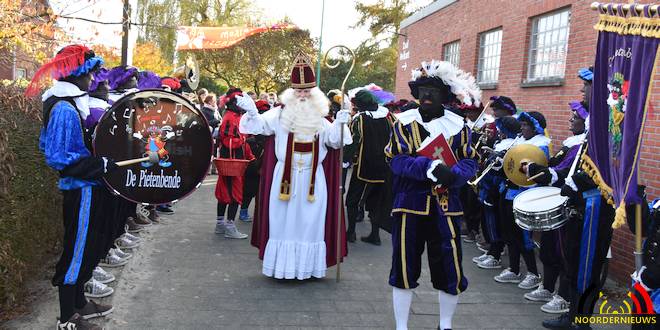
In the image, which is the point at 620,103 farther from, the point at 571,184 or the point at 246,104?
the point at 246,104

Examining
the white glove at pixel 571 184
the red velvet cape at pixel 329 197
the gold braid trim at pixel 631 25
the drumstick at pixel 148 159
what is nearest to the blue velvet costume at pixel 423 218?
the white glove at pixel 571 184

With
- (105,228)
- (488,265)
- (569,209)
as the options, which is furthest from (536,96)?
(105,228)

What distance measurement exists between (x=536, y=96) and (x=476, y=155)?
491 cm

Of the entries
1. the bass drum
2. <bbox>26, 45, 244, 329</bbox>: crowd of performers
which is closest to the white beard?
the bass drum

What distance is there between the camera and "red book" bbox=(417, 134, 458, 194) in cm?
427

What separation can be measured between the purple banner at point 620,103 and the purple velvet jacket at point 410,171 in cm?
88

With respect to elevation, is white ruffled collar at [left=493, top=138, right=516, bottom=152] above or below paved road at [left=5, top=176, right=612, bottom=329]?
above

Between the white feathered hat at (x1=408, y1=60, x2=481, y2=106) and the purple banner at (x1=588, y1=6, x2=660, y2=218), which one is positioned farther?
the white feathered hat at (x1=408, y1=60, x2=481, y2=106)

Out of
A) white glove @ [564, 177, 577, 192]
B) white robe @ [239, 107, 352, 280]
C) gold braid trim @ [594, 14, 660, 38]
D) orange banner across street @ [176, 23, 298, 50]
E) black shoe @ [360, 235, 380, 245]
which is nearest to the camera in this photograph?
gold braid trim @ [594, 14, 660, 38]

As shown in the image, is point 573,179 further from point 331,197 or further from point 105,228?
point 105,228

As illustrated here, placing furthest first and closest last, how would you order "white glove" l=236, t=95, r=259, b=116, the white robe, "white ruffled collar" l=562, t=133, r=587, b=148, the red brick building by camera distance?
the red brick building, the white robe, "white glove" l=236, t=95, r=259, b=116, "white ruffled collar" l=562, t=133, r=587, b=148

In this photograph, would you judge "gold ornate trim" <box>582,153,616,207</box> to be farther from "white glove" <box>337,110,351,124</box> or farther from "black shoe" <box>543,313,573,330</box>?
"white glove" <box>337,110,351,124</box>

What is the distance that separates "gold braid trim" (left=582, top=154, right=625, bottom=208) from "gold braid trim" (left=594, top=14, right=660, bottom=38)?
953 mm

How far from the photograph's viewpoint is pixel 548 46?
9.04 m
